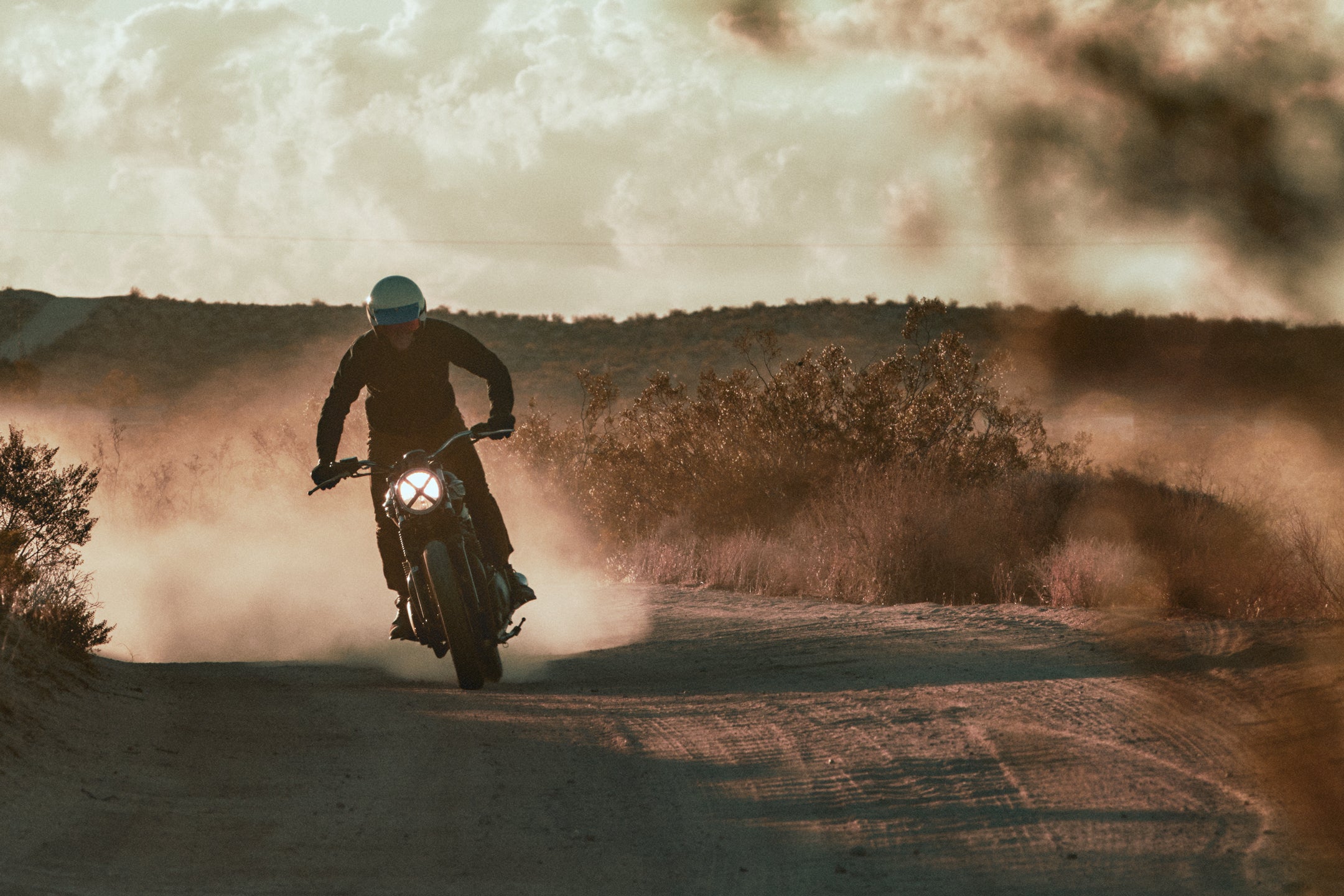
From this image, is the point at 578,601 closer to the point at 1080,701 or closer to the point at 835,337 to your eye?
the point at 1080,701

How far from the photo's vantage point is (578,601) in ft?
52.8

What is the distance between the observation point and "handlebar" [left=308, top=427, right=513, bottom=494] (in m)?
8.83

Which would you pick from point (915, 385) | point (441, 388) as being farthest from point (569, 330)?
point (441, 388)

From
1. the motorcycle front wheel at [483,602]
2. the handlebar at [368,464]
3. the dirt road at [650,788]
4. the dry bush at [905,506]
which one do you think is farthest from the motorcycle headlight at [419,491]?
the dry bush at [905,506]

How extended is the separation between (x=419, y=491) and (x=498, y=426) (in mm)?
747

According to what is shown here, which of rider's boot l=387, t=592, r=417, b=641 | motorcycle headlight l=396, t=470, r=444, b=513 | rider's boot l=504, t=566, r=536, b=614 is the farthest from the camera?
rider's boot l=504, t=566, r=536, b=614

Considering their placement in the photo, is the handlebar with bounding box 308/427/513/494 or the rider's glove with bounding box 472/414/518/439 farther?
the rider's glove with bounding box 472/414/518/439

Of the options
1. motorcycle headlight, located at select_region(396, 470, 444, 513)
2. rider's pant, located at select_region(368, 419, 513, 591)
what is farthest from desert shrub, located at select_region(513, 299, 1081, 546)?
motorcycle headlight, located at select_region(396, 470, 444, 513)

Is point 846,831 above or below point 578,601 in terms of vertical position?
below

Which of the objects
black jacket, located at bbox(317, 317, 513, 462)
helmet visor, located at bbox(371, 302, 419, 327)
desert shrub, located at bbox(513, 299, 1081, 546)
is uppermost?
desert shrub, located at bbox(513, 299, 1081, 546)

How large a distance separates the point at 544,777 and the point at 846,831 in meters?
1.64

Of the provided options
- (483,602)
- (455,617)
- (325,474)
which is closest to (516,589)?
(483,602)

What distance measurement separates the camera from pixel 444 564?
866 centimetres

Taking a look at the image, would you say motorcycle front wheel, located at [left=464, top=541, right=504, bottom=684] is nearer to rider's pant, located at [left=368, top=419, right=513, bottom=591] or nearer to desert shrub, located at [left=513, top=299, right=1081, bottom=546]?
rider's pant, located at [left=368, top=419, right=513, bottom=591]
